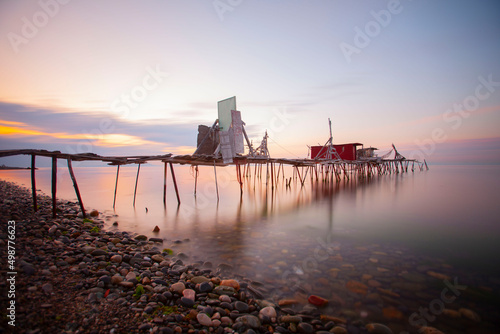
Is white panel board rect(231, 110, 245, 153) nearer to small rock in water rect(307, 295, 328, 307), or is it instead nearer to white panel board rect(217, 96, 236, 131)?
white panel board rect(217, 96, 236, 131)

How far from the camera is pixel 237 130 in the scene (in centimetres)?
1767

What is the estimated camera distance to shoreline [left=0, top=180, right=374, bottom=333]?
312 centimetres

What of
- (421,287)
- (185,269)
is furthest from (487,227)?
(185,269)

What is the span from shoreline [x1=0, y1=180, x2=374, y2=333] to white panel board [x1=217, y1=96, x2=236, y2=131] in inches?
521

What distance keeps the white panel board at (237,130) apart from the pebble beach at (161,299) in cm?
1258

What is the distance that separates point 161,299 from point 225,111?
50.6 ft

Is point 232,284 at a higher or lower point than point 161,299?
lower

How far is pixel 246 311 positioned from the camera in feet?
12.6

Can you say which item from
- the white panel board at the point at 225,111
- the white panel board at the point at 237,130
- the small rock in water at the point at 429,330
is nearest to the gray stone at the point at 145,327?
the small rock in water at the point at 429,330

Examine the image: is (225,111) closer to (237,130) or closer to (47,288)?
(237,130)

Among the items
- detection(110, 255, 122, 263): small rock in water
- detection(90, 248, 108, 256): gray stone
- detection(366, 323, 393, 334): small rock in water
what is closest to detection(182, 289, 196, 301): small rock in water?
detection(110, 255, 122, 263): small rock in water

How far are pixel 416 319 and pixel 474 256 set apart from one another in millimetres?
5100

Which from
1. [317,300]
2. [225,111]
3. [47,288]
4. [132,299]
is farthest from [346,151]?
[47,288]

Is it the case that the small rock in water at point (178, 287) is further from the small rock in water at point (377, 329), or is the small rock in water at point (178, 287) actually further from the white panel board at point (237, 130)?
the white panel board at point (237, 130)
